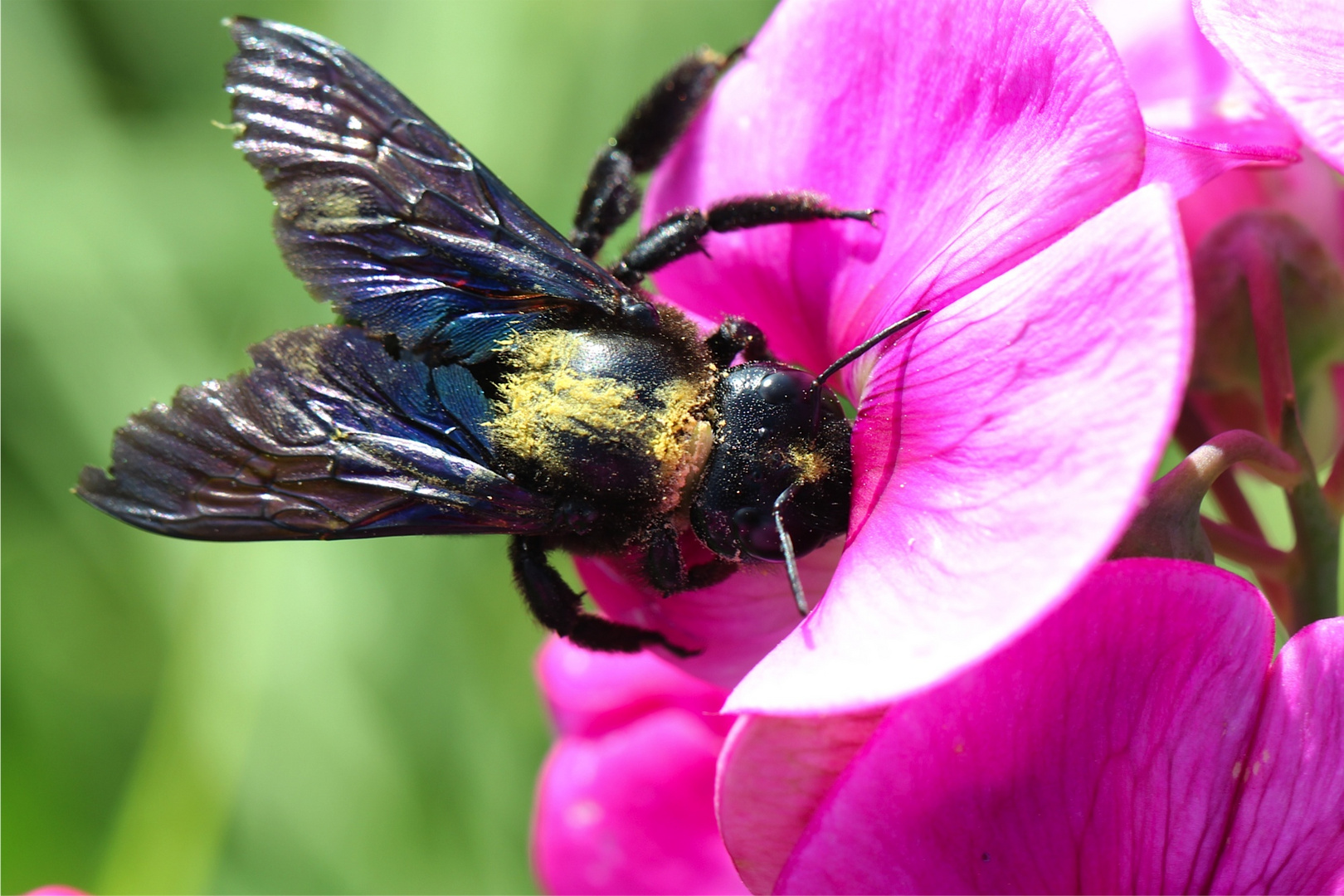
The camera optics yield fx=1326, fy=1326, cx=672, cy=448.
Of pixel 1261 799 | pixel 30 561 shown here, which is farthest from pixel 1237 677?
pixel 30 561

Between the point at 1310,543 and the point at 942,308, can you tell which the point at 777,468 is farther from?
the point at 1310,543

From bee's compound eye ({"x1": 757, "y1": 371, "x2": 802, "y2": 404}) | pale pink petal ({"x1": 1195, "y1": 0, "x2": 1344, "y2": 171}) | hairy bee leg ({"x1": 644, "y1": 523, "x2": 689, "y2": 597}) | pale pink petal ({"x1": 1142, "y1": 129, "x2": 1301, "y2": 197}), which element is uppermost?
pale pink petal ({"x1": 1195, "y1": 0, "x2": 1344, "y2": 171})

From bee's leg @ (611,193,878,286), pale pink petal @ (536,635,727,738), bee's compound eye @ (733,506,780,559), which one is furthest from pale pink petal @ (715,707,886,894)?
pale pink petal @ (536,635,727,738)

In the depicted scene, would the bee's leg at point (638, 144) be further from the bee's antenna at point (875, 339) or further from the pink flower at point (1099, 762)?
the pink flower at point (1099, 762)

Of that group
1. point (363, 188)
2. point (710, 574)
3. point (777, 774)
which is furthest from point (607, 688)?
point (777, 774)

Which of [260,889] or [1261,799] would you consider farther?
[260,889]

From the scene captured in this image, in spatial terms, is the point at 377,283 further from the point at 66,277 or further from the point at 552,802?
the point at 66,277

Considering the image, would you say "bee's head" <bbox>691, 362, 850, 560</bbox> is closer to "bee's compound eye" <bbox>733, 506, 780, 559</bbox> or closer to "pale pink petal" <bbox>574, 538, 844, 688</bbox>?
"bee's compound eye" <bbox>733, 506, 780, 559</bbox>
